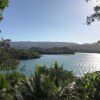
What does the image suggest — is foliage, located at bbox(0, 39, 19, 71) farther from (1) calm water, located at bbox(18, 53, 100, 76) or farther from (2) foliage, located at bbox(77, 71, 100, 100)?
(1) calm water, located at bbox(18, 53, 100, 76)

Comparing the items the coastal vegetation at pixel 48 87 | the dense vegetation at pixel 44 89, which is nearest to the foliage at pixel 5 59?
the coastal vegetation at pixel 48 87

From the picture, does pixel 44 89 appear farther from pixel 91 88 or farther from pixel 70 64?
pixel 70 64

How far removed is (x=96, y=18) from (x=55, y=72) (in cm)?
689

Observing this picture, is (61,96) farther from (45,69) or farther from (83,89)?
(45,69)

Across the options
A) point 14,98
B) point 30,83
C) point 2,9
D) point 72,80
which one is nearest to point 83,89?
point 72,80

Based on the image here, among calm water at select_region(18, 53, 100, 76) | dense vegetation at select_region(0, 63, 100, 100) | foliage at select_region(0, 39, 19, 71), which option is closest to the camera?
dense vegetation at select_region(0, 63, 100, 100)

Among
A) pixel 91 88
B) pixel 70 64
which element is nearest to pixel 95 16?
pixel 91 88

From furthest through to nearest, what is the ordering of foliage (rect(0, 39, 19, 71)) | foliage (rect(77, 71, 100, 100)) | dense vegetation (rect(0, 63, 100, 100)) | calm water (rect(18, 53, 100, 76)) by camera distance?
calm water (rect(18, 53, 100, 76))
foliage (rect(0, 39, 19, 71))
foliage (rect(77, 71, 100, 100))
dense vegetation (rect(0, 63, 100, 100))

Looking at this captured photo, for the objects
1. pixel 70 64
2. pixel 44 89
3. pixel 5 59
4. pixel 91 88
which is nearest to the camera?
pixel 44 89

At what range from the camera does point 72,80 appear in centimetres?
1784

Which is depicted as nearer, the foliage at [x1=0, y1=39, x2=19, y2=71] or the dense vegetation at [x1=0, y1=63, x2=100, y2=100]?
the dense vegetation at [x1=0, y1=63, x2=100, y2=100]

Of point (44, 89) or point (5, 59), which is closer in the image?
point (44, 89)

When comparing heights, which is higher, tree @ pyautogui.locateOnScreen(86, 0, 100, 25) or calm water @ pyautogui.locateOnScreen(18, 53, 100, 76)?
tree @ pyautogui.locateOnScreen(86, 0, 100, 25)

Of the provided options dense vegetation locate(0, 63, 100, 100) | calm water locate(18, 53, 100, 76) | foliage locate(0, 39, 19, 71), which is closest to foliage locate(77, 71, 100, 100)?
dense vegetation locate(0, 63, 100, 100)
